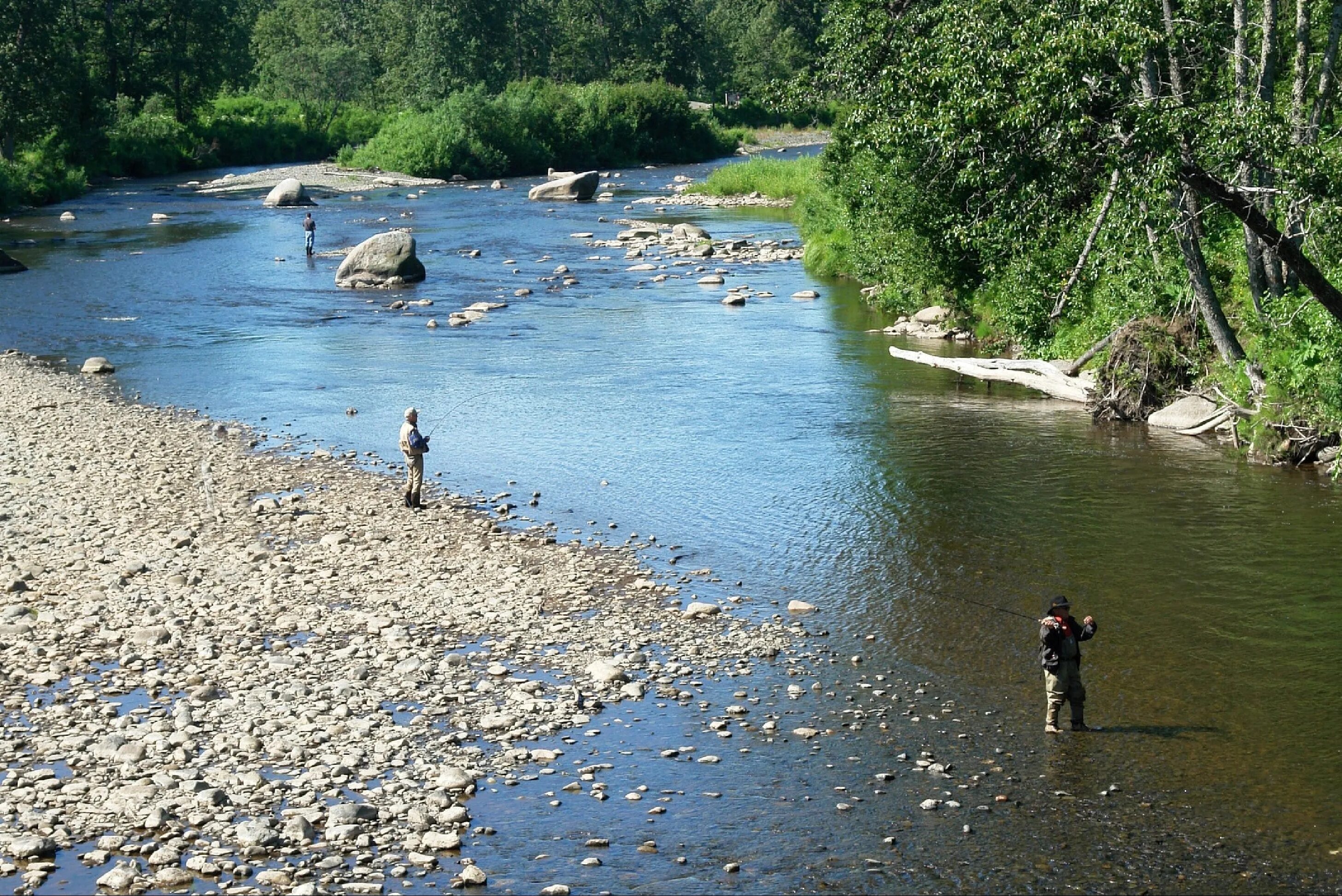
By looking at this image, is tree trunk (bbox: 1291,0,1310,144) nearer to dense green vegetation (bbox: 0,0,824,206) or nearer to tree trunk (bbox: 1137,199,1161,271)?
tree trunk (bbox: 1137,199,1161,271)

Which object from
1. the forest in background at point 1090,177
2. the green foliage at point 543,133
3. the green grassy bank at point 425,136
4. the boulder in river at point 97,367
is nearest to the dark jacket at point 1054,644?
the forest in background at point 1090,177

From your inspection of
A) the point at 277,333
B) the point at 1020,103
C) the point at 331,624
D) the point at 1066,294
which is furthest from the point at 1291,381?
the point at 277,333

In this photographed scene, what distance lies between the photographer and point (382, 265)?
4697cm

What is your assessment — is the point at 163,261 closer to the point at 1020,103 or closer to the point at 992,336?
the point at 992,336

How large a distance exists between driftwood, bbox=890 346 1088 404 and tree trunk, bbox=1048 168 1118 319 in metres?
1.31

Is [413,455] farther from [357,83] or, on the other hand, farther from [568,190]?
[357,83]

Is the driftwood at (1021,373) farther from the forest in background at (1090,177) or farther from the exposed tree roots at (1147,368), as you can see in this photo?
the exposed tree roots at (1147,368)

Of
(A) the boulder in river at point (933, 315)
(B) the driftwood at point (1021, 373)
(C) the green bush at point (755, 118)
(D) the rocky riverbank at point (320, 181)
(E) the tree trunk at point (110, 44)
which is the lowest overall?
(B) the driftwood at point (1021, 373)

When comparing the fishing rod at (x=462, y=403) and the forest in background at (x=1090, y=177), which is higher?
the forest in background at (x=1090, y=177)

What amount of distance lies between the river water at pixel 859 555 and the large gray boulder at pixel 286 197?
90.2ft

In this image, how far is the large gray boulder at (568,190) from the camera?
258ft

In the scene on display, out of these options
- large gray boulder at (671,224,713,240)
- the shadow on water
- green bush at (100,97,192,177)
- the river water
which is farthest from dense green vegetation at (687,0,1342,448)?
green bush at (100,97,192,177)

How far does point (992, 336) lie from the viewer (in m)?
35.7

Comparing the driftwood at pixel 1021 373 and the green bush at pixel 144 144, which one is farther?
the green bush at pixel 144 144
